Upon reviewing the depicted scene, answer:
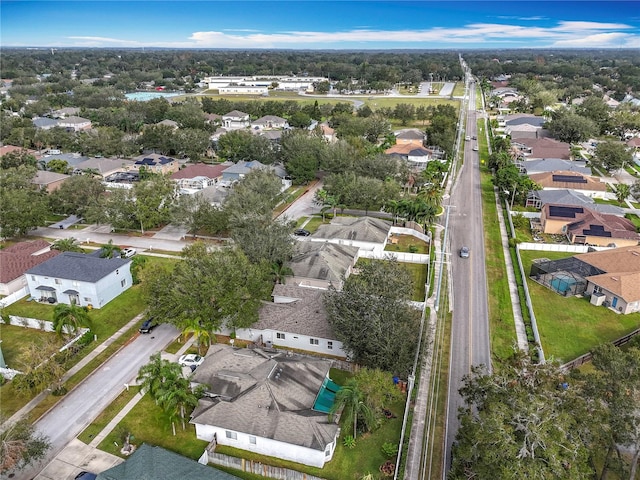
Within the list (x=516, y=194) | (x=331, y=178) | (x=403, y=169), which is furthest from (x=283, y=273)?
(x=516, y=194)

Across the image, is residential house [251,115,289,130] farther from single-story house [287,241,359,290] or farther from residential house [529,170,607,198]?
single-story house [287,241,359,290]

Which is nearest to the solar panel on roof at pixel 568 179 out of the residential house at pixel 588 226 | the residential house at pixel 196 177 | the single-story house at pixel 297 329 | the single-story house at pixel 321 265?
the residential house at pixel 588 226

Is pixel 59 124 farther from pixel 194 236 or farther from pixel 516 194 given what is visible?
pixel 516 194

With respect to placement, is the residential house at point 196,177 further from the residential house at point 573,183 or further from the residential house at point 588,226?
the residential house at point 573,183

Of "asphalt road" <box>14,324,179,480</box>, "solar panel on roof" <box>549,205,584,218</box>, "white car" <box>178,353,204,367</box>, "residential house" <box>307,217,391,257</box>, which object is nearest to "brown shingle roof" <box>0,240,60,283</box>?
"asphalt road" <box>14,324,179,480</box>

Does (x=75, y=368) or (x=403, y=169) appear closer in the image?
(x=75, y=368)

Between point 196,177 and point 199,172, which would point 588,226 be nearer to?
point 196,177
